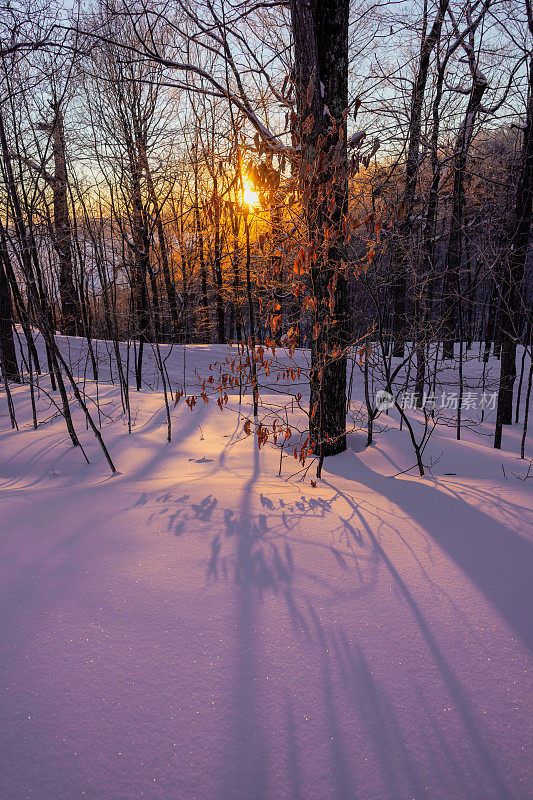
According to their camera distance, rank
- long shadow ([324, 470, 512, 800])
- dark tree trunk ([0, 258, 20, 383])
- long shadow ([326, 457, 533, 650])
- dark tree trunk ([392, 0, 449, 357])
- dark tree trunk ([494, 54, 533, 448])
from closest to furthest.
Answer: long shadow ([324, 470, 512, 800]), long shadow ([326, 457, 533, 650]), dark tree trunk ([494, 54, 533, 448]), dark tree trunk ([392, 0, 449, 357]), dark tree trunk ([0, 258, 20, 383])

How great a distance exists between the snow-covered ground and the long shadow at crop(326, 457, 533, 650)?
0.4 inches

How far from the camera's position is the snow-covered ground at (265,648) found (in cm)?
95

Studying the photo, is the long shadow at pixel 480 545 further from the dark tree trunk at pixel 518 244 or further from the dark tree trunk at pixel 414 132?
the dark tree trunk at pixel 518 244

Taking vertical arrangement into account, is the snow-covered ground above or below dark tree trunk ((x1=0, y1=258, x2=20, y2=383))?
below

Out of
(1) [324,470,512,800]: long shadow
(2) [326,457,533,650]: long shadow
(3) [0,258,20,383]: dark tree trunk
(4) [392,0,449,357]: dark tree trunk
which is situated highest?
(4) [392,0,449,357]: dark tree trunk

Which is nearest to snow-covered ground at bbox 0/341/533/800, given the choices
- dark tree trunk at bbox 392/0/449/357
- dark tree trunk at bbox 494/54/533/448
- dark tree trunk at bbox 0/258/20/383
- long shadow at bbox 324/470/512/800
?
long shadow at bbox 324/470/512/800

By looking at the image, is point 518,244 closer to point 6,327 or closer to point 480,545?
point 480,545

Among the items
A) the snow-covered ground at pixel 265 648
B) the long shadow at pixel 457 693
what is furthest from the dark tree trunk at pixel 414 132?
the long shadow at pixel 457 693

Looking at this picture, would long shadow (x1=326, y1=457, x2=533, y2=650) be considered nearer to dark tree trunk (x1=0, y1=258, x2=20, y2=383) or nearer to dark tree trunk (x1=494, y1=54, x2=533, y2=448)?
dark tree trunk (x1=494, y1=54, x2=533, y2=448)

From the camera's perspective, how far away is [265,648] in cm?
130

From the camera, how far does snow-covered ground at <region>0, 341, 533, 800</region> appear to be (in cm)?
95

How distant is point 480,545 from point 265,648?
50.8 inches

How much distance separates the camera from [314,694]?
1.14m

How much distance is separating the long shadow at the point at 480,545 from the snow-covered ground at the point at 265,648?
11 millimetres
